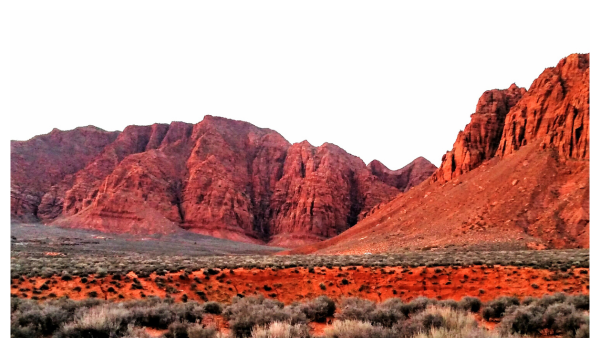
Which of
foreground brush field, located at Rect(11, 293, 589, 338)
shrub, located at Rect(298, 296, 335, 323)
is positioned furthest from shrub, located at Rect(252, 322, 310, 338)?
shrub, located at Rect(298, 296, 335, 323)

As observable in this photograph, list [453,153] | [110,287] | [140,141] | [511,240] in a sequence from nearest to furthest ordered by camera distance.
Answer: [110,287] → [511,240] → [453,153] → [140,141]

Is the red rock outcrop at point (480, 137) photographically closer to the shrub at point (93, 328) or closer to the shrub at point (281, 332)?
the shrub at point (281, 332)

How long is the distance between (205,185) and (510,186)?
8721 centimetres

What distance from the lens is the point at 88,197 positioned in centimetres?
10794

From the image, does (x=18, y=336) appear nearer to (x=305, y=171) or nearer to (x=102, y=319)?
(x=102, y=319)

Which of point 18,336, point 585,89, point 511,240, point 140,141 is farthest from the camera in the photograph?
point 140,141

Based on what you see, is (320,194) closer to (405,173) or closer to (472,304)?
(405,173)

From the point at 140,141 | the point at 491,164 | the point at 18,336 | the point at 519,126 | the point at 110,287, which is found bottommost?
the point at 110,287

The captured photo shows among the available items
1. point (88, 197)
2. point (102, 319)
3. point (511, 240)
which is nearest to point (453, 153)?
point (511, 240)

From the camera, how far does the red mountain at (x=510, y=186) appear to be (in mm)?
41875

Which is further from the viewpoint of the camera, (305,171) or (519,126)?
(305,171)

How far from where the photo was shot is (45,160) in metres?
130

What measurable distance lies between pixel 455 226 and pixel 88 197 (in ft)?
320

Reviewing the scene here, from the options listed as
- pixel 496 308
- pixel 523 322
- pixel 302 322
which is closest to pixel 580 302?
pixel 496 308
